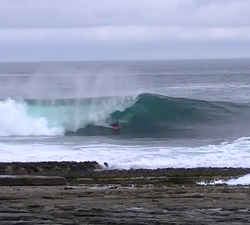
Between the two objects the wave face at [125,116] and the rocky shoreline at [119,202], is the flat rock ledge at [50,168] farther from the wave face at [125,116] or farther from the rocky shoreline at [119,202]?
the wave face at [125,116]

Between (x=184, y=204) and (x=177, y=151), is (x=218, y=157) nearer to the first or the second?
(x=177, y=151)

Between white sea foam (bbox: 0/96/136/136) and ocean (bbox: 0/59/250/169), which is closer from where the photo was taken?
ocean (bbox: 0/59/250/169)

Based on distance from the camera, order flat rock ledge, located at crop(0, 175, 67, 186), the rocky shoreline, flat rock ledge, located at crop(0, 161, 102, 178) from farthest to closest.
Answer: flat rock ledge, located at crop(0, 161, 102, 178) → flat rock ledge, located at crop(0, 175, 67, 186) → the rocky shoreline

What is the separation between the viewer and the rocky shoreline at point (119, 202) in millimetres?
9758

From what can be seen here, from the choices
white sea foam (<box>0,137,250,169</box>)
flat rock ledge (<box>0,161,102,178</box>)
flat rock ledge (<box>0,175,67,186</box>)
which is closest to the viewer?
flat rock ledge (<box>0,175,67,186</box>)

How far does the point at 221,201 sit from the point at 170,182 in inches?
184

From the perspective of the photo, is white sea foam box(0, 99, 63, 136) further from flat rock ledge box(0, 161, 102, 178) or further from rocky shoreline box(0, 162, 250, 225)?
rocky shoreline box(0, 162, 250, 225)

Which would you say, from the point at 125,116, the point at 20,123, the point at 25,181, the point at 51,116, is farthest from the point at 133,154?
the point at 51,116

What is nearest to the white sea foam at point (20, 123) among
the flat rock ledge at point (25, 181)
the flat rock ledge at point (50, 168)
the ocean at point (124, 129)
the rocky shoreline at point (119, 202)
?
the ocean at point (124, 129)

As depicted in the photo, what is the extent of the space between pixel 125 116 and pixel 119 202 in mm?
29274

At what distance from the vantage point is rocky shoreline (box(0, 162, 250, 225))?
9.76 metres

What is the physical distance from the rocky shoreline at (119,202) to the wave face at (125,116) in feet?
56.7

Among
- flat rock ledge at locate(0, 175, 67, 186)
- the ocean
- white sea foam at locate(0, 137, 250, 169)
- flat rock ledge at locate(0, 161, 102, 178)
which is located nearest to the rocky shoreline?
flat rock ledge at locate(0, 175, 67, 186)

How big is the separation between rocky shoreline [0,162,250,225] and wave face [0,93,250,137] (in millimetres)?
17296
